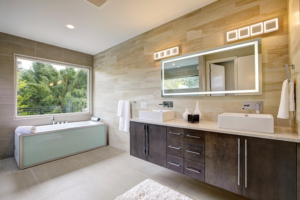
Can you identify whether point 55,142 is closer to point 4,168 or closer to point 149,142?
point 4,168

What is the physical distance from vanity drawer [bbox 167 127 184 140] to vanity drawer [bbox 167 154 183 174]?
10.7 inches

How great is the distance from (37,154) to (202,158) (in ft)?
9.85

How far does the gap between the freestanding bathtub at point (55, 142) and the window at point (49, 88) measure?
55cm

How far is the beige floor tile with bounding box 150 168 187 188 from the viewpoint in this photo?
2.10 m

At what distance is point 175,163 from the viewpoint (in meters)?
1.89

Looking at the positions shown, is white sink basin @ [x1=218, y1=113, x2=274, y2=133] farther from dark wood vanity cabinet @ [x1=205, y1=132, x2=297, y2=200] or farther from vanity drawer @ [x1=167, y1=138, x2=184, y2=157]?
vanity drawer @ [x1=167, y1=138, x2=184, y2=157]

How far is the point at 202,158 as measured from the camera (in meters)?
1.65

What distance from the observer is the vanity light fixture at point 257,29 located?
171 cm

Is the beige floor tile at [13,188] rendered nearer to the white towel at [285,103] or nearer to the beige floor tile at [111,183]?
the beige floor tile at [111,183]

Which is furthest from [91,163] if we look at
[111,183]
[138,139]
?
[138,139]

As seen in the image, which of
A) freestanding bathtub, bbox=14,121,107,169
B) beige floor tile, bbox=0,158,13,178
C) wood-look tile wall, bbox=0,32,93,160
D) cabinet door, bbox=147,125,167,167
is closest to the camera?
cabinet door, bbox=147,125,167,167

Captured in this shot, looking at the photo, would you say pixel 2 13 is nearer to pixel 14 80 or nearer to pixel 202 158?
pixel 14 80

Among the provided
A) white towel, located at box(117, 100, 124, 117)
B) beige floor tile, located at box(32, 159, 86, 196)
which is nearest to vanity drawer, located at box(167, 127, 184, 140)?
beige floor tile, located at box(32, 159, 86, 196)

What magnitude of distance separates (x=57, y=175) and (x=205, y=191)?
2318 mm
